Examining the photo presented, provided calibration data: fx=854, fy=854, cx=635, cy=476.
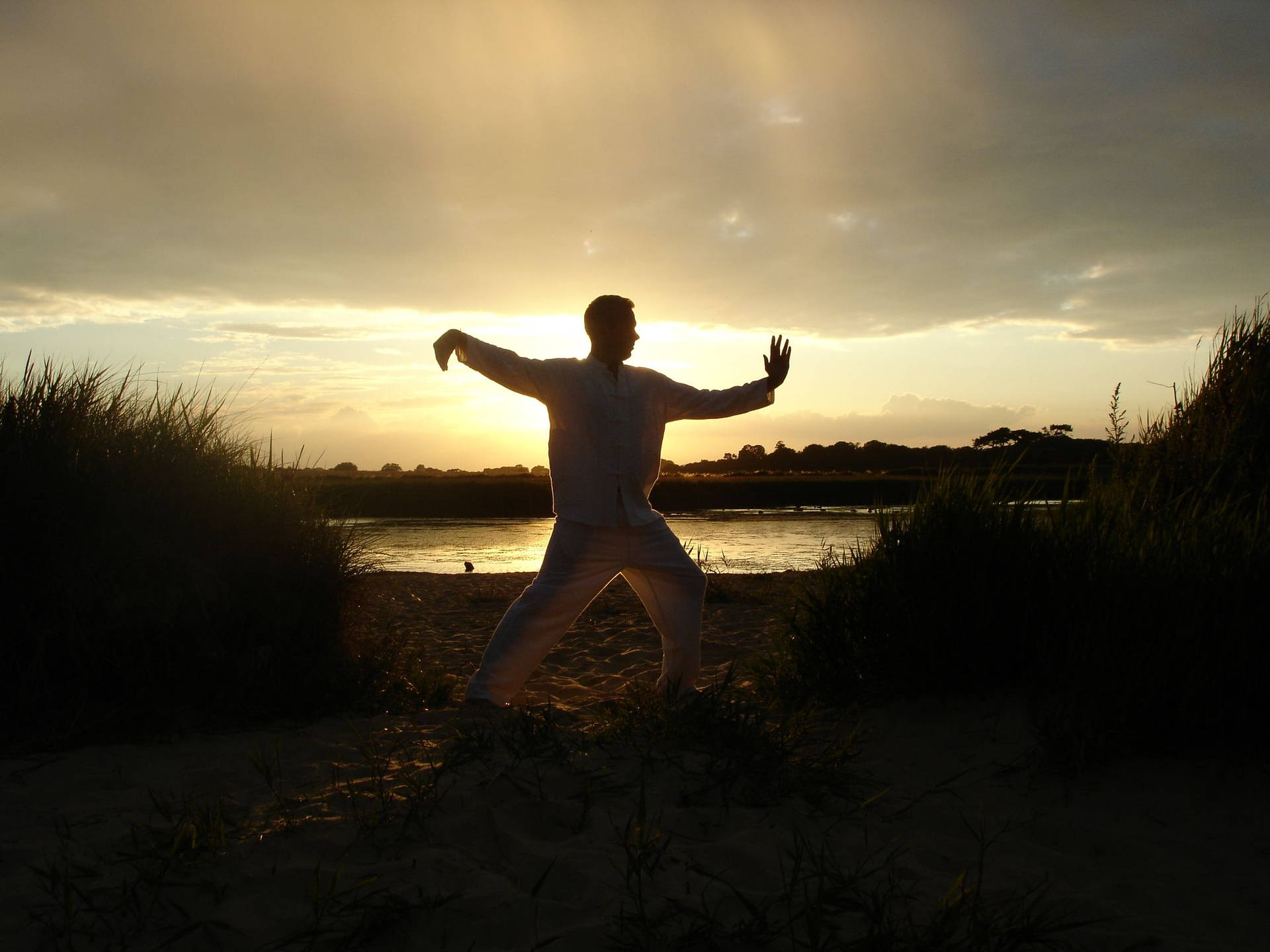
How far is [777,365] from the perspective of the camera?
459cm

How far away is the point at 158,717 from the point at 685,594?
8.27 ft

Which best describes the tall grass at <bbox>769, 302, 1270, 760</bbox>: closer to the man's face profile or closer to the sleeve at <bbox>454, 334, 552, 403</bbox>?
the man's face profile

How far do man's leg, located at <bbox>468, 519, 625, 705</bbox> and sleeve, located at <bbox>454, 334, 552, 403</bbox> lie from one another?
716 millimetres

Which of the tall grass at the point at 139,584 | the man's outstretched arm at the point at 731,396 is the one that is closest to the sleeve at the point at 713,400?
the man's outstretched arm at the point at 731,396

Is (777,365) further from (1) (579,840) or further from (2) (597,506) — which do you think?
(1) (579,840)

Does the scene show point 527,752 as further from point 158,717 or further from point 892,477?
point 892,477

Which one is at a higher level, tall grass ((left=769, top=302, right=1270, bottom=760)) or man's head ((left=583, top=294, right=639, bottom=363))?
man's head ((left=583, top=294, right=639, bottom=363))

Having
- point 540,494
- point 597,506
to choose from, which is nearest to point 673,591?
point 597,506

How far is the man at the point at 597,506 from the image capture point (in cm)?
427

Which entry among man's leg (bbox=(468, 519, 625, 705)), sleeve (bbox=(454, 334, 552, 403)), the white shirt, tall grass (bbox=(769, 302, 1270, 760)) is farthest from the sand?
sleeve (bbox=(454, 334, 552, 403))

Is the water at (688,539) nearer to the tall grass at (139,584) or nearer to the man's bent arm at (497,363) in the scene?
the tall grass at (139,584)

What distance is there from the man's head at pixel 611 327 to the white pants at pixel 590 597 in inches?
36.4

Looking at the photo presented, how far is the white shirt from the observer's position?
169 inches

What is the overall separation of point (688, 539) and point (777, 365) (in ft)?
45.1
